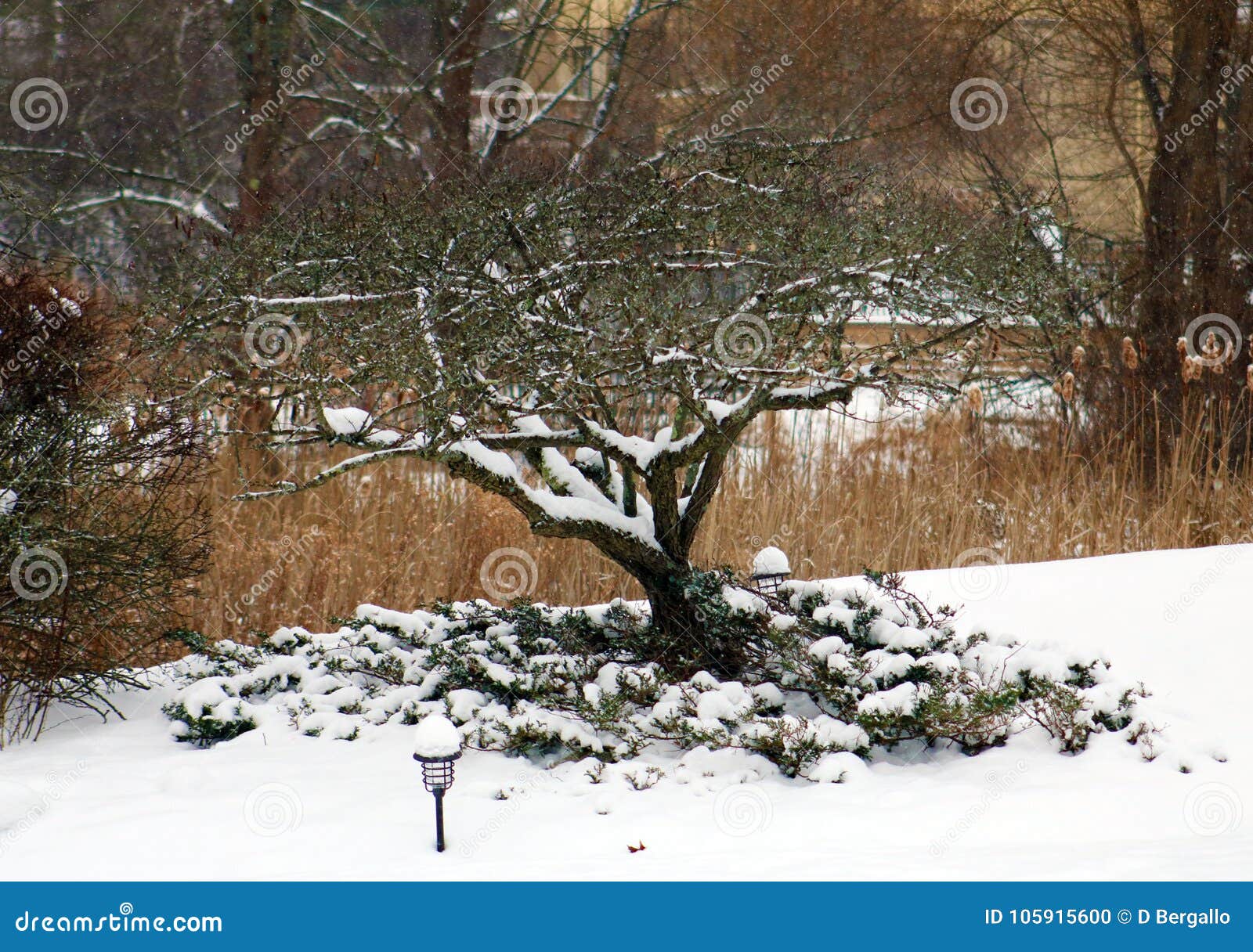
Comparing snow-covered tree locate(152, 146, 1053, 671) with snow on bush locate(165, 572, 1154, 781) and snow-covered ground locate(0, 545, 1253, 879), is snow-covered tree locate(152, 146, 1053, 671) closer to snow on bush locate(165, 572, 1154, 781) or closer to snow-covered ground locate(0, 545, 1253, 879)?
snow on bush locate(165, 572, 1154, 781)

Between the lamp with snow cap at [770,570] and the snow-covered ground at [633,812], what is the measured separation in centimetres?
88

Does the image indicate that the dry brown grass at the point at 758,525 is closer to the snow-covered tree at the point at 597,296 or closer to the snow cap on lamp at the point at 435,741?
the snow-covered tree at the point at 597,296

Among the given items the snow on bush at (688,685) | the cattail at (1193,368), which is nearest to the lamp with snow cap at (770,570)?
the snow on bush at (688,685)

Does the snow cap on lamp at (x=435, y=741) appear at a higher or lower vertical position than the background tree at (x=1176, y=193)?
lower

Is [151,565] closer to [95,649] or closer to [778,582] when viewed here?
[95,649]

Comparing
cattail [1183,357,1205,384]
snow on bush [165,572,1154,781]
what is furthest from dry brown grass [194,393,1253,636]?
snow on bush [165,572,1154,781]

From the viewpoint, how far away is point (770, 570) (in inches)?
151

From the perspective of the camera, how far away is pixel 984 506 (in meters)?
6.07

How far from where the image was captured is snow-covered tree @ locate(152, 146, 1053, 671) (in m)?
3.00

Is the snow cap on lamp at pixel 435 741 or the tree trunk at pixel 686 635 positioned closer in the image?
the snow cap on lamp at pixel 435 741

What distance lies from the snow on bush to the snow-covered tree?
64cm

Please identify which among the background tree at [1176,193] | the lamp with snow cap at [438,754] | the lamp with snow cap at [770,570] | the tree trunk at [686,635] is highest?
the background tree at [1176,193]

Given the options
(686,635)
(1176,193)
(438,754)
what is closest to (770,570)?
(686,635)

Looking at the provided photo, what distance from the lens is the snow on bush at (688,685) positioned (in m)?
3.09
